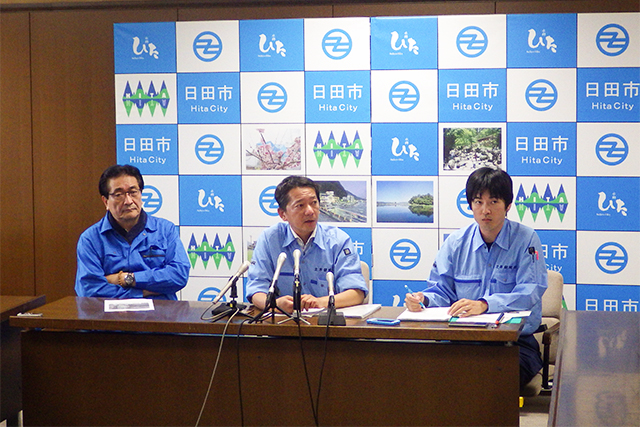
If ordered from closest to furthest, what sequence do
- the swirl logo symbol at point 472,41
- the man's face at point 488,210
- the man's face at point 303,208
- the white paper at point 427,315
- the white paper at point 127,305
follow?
1. the white paper at point 427,315
2. the white paper at point 127,305
3. the man's face at point 488,210
4. the man's face at point 303,208
5. the swirl logo symbol at point 472,41

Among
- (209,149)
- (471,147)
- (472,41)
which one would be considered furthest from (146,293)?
(472,41)

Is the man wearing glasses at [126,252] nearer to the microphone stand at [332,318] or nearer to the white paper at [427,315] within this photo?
the microphone stand at [332,318]

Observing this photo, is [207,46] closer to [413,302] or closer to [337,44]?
[337,44]

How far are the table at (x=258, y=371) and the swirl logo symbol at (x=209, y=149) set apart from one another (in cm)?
176

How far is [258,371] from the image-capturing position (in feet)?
8.33

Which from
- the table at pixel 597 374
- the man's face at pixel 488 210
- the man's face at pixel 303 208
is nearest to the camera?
the table at pixel 597 374

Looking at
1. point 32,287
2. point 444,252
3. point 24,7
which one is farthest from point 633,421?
point 24,7

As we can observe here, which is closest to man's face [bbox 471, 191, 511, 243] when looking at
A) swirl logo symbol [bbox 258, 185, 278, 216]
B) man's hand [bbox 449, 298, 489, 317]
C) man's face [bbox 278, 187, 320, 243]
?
man's hand [bbox 449, 298, 489, 317]

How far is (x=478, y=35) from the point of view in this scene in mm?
4109

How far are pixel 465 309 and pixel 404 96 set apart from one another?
194cm

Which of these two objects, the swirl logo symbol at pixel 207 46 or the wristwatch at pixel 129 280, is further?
the swirl logo symbol at pixel 207 46

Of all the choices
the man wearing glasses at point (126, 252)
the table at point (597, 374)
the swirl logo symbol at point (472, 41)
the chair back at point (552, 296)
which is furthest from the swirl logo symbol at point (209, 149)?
the table at point (597, 374)

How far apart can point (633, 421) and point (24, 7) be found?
5.20 meters

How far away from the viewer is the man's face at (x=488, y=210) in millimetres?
2939
